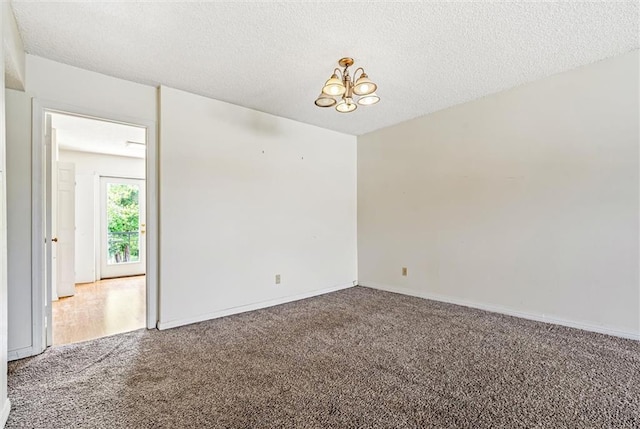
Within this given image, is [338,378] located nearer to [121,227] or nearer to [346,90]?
[346,90]

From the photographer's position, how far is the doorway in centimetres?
332

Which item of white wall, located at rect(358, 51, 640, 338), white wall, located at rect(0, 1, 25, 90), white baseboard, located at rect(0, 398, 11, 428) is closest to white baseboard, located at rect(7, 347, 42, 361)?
white baseboard, located at rect(0, 398, 11, 428)

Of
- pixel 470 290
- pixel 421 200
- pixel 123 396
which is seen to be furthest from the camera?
pixel 421 200

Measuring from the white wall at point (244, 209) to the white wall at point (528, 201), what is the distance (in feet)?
2.89

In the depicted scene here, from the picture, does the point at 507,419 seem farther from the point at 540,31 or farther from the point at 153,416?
the point at 540,31

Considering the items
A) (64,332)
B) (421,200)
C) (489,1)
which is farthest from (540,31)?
(64,332)

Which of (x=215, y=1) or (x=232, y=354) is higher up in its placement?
(x=215, y=1)

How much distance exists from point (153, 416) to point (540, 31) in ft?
11.9

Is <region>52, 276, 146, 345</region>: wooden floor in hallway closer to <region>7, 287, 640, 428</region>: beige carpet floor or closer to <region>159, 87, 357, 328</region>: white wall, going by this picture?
<region>7, 287, 640, 428</region>: beige carpet floor

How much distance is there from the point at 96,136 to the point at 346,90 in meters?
4.24

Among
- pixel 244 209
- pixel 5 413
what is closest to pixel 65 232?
pixel 244 209

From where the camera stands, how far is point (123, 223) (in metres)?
6.29

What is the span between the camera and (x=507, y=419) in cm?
167

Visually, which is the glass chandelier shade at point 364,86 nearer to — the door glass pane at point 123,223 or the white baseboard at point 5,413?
the white baseboard at point 5,413
